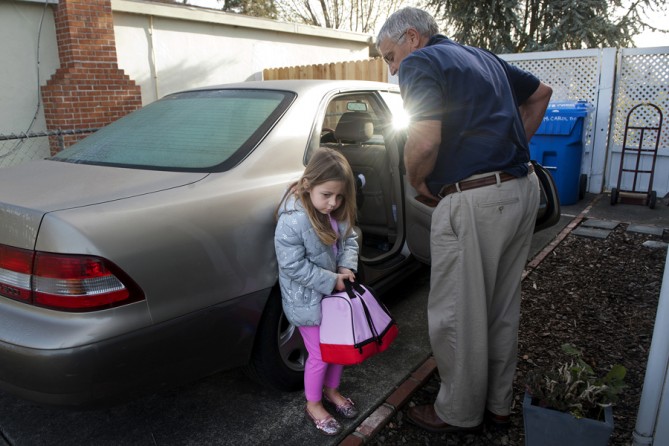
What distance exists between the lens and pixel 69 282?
178 cm

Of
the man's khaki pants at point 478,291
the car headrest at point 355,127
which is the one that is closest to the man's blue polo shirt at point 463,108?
the man's khaki pants at point 478,291

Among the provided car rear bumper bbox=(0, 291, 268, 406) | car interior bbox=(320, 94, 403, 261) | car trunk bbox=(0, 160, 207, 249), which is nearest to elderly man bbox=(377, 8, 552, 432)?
car rear bumper bbox=(0, 291, 268, 406)

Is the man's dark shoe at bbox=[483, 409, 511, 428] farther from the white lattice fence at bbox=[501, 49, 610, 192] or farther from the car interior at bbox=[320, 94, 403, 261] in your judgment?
the white lattice fence at bbox=[501, 49, 610, 192]

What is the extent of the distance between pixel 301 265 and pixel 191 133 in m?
1.01

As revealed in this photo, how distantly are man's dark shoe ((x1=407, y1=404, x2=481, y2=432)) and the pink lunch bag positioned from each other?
17.3 inches

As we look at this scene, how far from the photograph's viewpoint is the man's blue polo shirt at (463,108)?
6.65 feet

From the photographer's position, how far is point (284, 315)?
2486mm

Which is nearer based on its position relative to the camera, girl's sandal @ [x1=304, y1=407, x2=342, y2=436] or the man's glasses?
the man's glasses

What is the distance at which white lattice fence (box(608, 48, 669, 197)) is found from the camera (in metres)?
6.90

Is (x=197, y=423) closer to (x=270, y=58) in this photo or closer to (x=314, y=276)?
(x=314, y=276)

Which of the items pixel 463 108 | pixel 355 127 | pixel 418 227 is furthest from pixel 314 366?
pixel 355 127

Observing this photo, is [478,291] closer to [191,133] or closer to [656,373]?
[656,373]

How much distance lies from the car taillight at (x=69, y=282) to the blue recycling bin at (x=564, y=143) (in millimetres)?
6005

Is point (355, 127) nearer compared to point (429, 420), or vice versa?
point (429, 420)
